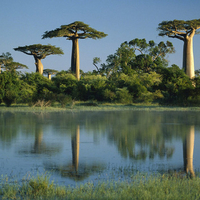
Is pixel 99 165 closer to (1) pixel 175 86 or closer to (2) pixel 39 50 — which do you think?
→ (1) pixel 175 86

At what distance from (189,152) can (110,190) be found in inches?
154

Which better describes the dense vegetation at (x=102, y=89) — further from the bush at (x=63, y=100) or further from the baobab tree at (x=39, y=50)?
the baobab tree at (x=39, y=50)

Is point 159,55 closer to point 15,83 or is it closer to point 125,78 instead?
point 125,78

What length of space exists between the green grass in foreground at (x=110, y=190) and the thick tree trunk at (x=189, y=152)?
3.37 ft

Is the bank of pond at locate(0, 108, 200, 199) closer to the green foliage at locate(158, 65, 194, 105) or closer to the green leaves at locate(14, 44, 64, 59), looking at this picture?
the green foliage at locate(158, 65, 194, 105)

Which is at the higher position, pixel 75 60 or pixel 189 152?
pixel 75 60

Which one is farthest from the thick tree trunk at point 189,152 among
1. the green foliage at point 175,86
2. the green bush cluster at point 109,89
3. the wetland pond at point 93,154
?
the green foliage at point 175,86

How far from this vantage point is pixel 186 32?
147 feet

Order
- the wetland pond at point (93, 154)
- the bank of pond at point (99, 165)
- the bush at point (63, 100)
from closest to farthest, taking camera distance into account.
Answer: the bank of pond at point (99, 165)
the wetland pond at point (93, 154)
the bush at point (63, 100)

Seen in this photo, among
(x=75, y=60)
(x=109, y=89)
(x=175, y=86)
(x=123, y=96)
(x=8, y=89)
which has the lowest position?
(x=123, y=96)

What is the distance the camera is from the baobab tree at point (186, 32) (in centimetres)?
4141

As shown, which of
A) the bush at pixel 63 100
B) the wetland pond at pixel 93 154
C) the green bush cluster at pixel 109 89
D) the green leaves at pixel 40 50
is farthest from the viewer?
the green leaves at pixel 40 50

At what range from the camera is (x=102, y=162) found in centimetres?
676

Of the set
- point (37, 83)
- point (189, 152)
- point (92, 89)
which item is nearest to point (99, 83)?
point (92, 89)
